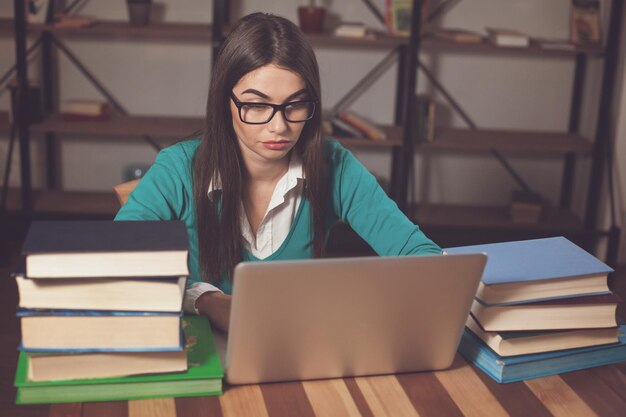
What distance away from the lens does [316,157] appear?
1881 mm

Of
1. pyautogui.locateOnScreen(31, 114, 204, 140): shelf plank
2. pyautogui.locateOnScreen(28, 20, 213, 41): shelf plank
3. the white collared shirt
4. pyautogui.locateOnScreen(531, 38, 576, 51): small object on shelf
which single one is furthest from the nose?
pyautogui.locateOnScreen(531, 38, 576, 51): small object on shelf

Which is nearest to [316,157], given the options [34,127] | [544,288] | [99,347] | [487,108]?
[544,288]

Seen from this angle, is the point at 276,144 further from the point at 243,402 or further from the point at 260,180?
the point at 243,402

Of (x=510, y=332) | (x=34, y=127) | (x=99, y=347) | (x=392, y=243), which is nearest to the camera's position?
(x=99, y=347)

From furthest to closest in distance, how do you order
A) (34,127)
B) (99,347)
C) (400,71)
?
(400,71), (34,127), (99,347)

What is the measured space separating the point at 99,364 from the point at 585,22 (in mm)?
3162

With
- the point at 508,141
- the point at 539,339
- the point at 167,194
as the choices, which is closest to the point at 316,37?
the point at 508,141

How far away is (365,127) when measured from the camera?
12.5 feet

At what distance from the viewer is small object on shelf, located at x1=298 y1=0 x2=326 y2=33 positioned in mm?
3682

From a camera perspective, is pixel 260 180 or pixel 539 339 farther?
pixel 260 180

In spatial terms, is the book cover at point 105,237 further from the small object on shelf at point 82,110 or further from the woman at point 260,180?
the small object on shelf at point 82,110

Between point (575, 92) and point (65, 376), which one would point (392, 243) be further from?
point (575, 92)

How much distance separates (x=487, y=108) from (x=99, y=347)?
10.3 feet

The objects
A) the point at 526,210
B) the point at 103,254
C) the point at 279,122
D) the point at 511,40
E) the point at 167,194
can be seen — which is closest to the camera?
the point at 103,254
